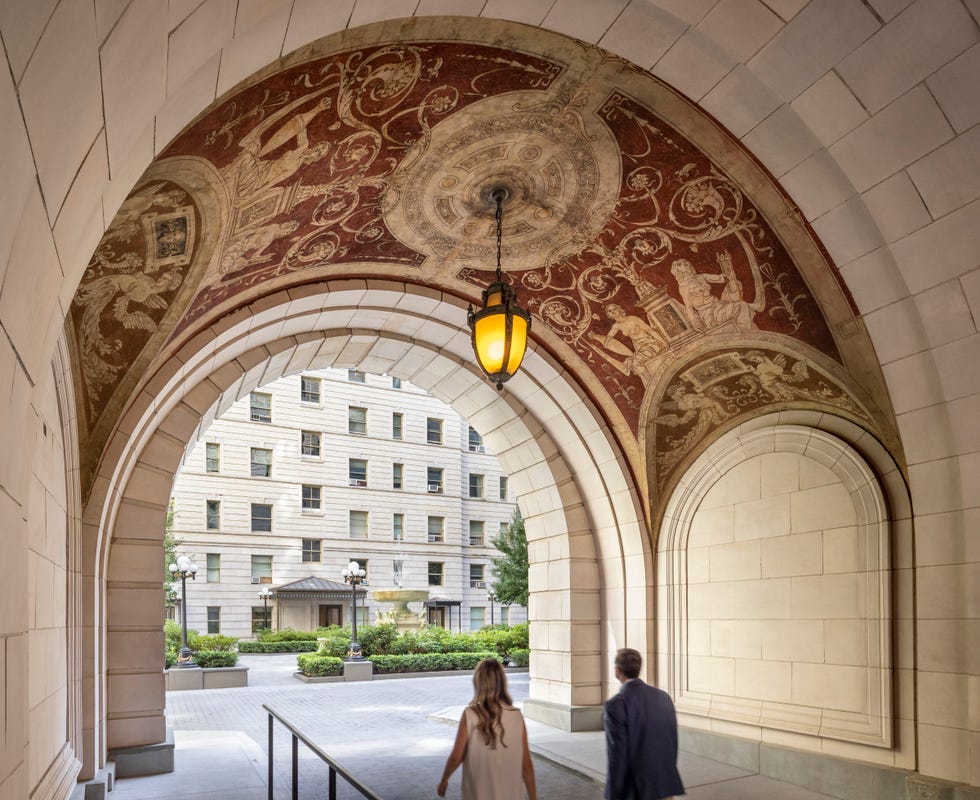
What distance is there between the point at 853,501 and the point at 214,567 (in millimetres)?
30854

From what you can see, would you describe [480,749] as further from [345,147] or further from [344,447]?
[344,447]

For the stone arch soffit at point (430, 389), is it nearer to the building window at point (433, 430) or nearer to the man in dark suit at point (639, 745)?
the man in dark suit at point (639, 745)

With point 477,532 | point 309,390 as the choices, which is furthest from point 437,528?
point 309,390

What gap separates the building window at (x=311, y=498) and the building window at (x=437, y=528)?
5825 mm

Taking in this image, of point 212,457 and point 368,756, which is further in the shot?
point 212,457

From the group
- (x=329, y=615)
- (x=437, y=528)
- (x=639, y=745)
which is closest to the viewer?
(x=639, y=745)

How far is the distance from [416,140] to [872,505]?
202 inches

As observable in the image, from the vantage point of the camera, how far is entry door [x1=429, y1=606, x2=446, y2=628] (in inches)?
1542

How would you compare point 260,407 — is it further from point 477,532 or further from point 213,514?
point 477,532

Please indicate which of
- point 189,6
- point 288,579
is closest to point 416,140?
point 189,6

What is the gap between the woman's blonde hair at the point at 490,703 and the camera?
4137mm

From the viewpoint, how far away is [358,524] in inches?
1484

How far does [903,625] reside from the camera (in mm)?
7035

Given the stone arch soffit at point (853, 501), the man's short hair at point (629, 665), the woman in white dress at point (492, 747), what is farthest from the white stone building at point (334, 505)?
the woman in white dress at point (492, 747)
